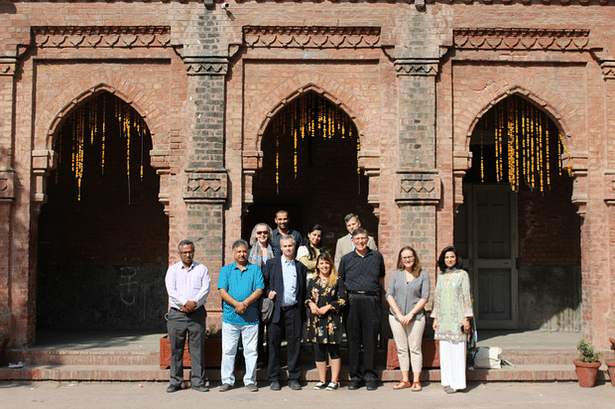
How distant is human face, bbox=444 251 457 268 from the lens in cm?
757

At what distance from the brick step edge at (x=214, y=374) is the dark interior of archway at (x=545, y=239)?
10.5ft

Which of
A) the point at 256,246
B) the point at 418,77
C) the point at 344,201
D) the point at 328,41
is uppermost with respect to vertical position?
the point at 328,41

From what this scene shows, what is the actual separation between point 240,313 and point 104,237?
5.45 m

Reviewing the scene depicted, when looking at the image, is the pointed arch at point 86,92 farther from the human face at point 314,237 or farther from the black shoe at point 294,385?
the black shoe at point 294,385

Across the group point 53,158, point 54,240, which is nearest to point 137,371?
point 53,158

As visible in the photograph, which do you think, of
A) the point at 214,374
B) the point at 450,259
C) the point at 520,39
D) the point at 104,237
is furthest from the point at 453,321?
the point at 104,237

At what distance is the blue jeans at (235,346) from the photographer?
24.4 ft

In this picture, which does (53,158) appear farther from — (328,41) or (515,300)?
(515,300)

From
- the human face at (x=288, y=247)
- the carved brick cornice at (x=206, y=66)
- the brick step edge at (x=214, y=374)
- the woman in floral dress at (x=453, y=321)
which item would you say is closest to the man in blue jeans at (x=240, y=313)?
the human face at (x=288, y=247)

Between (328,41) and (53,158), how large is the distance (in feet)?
15.3

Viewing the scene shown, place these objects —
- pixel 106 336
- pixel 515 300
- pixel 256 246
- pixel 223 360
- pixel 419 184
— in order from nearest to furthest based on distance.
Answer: pixel 223 360 < pixel 256 246 < pixel 419 184 < pixel 106 336 < pixel 515 300

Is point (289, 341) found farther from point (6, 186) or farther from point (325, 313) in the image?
point (6, 186)

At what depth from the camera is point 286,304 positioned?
7.47 meters

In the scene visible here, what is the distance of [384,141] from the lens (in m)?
9.23
